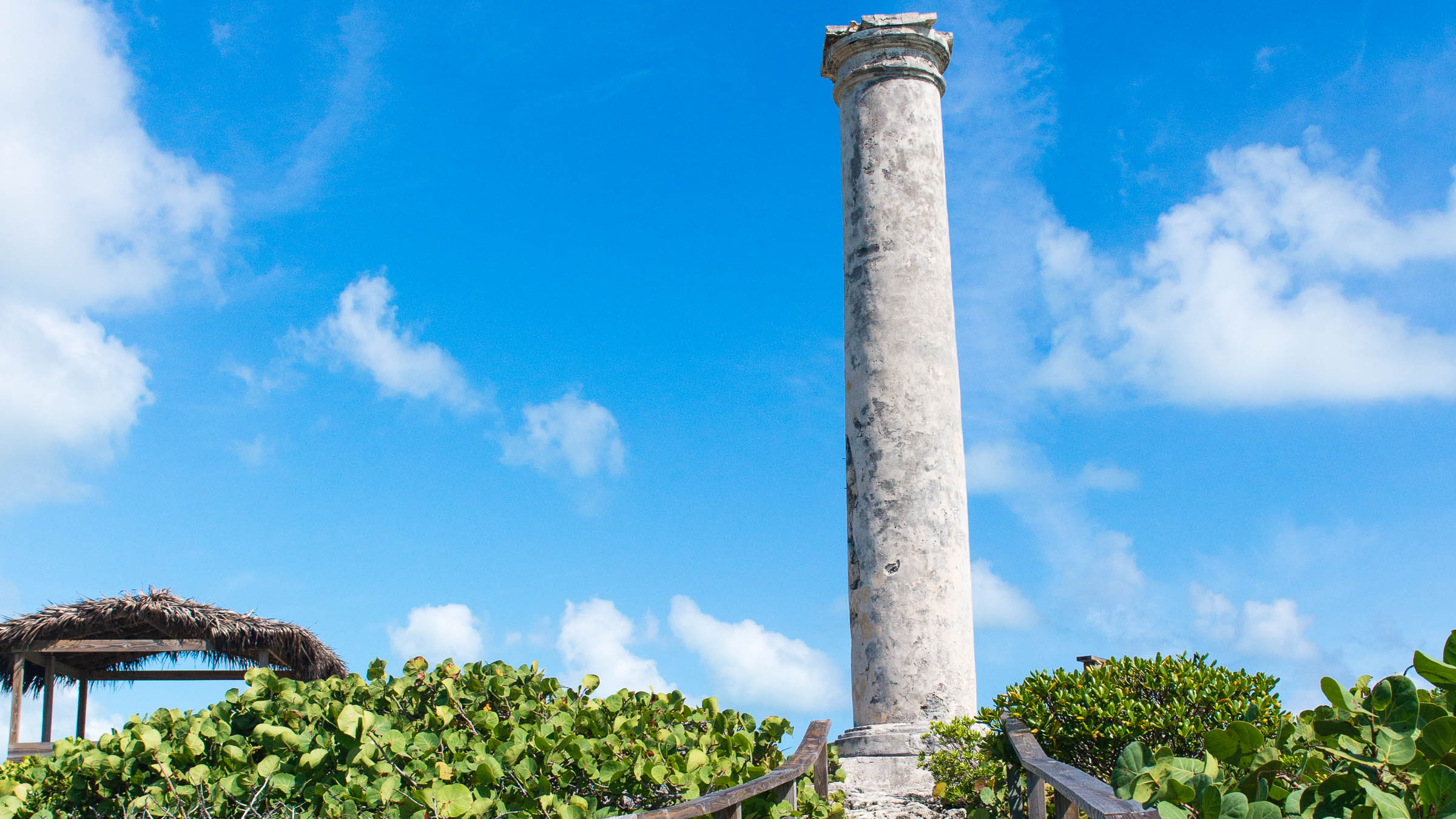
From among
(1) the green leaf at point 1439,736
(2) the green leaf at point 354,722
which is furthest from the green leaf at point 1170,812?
(2) the green leaf at point 354,722

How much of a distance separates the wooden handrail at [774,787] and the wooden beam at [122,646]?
39.6 feet

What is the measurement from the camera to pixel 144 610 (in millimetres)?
15484

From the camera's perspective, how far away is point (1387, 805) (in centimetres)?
294

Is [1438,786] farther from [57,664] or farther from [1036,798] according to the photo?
[57,664]

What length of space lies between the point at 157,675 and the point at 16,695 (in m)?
2.96

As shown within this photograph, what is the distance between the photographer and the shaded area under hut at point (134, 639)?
15.5m

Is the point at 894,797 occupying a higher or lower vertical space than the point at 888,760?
lower

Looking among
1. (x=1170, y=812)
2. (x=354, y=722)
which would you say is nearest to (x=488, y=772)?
(x=354, y=722)

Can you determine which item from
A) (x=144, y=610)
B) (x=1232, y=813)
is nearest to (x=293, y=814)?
(x=1232, y=813)

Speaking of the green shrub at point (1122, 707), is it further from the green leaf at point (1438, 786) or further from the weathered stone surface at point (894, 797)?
the green leaf at point (1438, 786)

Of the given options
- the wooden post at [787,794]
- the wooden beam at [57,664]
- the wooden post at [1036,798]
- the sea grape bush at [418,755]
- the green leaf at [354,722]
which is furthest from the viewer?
the wooden beam at [57,664]

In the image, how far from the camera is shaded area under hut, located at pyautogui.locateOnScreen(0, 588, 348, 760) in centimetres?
1552

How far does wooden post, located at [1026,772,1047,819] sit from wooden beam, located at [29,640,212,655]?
13829 mm

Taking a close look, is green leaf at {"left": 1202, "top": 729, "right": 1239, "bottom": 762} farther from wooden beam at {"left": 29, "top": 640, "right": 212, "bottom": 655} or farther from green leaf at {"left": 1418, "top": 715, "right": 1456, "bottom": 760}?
wooden beam at {"left": 29, "top": 640, "right": 212, "bottom": 655}
